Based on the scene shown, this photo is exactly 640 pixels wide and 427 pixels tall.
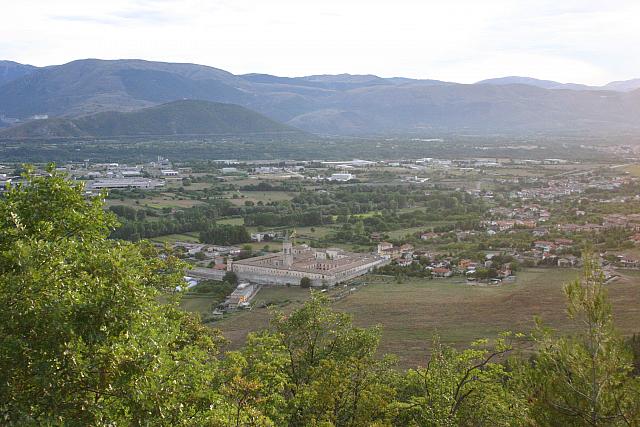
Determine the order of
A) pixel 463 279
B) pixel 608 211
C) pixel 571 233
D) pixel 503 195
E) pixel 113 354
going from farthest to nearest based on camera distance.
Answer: pixel 503 195
pixel 608 211
pixel 571 233
pixel 463 279
pixel 113 354

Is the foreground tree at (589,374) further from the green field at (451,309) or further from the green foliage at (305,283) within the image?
the green foliage at (305,283)

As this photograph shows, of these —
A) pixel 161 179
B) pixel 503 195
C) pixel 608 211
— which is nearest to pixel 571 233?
pixel 608 211

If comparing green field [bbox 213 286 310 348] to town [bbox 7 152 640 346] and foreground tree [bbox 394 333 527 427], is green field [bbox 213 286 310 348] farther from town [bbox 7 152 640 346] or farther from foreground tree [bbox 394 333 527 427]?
foreground tree [bbox 394 333 527 427]

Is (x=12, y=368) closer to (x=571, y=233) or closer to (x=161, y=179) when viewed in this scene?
(x=571, y=233)

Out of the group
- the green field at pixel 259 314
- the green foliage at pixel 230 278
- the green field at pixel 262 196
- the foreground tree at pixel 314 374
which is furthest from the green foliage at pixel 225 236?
the foreground tree at pixel 314 374

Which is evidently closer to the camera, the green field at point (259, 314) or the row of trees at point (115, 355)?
the row of trees at point (115, 355)

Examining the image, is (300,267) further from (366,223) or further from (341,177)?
(341,177)

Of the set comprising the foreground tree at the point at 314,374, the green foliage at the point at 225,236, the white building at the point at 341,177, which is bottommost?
the green foliage at the point at 225,236

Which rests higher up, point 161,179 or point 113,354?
point 113,354
